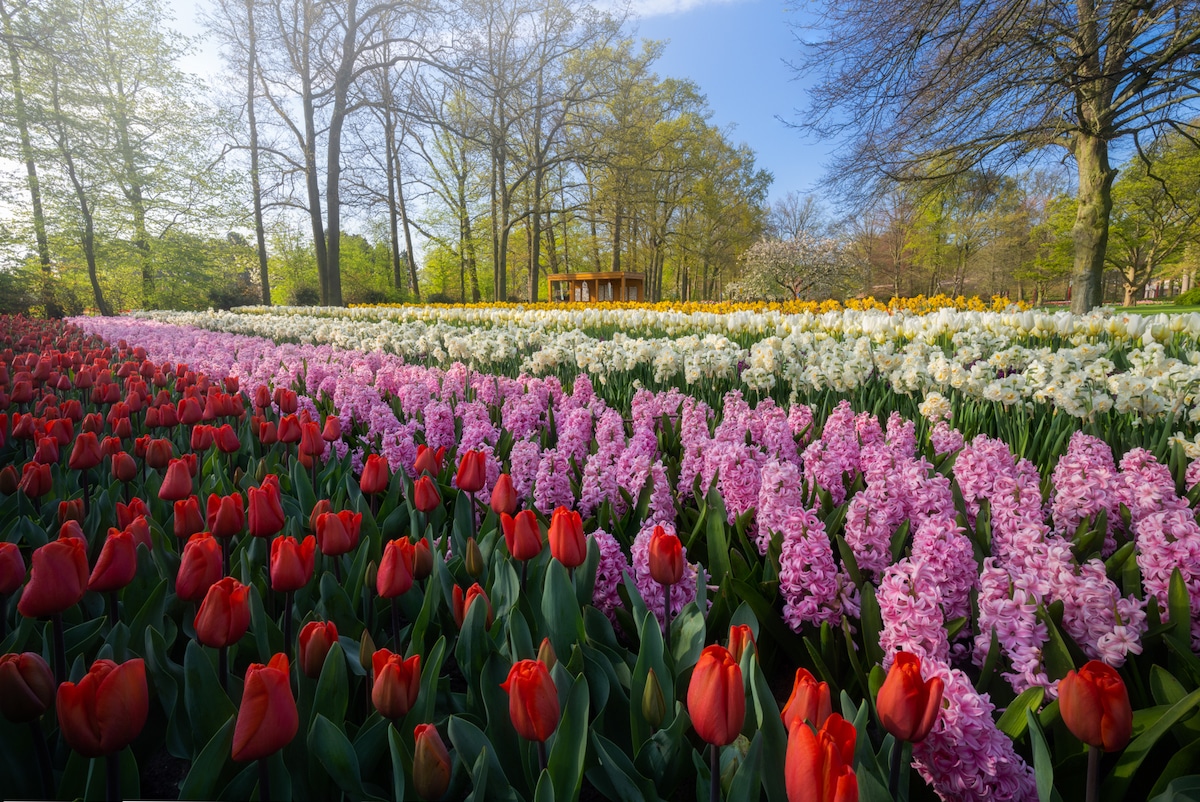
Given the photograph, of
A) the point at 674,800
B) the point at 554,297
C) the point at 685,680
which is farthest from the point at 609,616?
the point at 554,297

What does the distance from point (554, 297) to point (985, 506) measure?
30.2 metres

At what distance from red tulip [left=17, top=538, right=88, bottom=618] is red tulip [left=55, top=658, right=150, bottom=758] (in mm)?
338

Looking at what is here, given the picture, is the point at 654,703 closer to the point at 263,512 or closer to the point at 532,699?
the point at 532,699

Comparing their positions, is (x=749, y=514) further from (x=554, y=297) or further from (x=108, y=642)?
(x=554, y=297)

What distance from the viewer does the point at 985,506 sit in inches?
72.4

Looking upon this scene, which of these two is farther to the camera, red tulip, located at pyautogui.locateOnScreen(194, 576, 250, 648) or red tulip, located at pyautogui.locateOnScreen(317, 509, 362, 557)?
red tulip, located at pyautogui.locateOnScreen(317, 509, 362, 557)

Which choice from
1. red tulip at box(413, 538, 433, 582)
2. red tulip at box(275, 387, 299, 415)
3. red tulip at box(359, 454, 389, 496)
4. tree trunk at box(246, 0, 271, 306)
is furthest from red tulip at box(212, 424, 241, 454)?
tree trunk at box(246, 0, 271, 306)

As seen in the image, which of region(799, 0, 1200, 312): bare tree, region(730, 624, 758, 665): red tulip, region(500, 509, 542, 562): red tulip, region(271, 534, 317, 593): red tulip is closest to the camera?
region(730, 624, 758, 665): red tulip

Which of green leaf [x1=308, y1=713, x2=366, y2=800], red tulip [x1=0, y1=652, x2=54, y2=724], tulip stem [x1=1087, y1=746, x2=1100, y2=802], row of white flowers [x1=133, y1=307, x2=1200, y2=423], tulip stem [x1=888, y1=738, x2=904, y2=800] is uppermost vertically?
row of white flowers [x1=133, y1=307, x2=1200, y2=423]

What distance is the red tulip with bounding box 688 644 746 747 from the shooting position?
2.59 ft

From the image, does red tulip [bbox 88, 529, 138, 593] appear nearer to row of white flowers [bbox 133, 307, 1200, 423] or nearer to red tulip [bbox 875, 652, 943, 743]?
red tulip [bbox 875, 652, 943, 743]

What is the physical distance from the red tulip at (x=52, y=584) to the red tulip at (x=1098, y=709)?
153 centimetres

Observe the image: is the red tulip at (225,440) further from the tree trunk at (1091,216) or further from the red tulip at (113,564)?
the tree trunk at (1091,216)

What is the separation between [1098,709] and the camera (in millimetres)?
770
